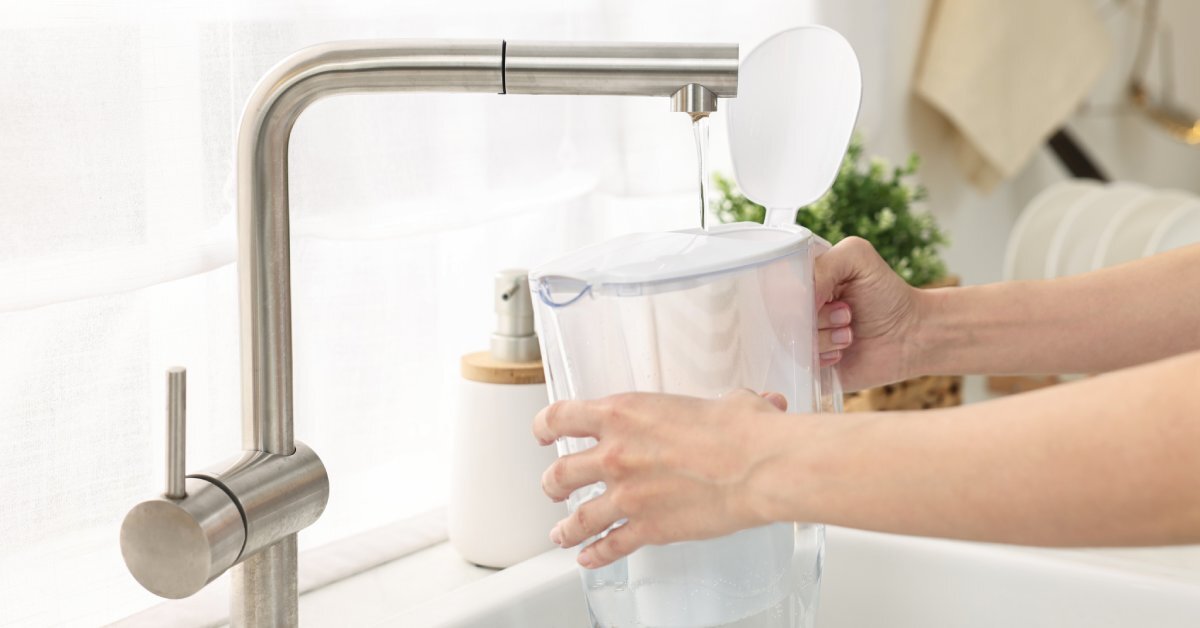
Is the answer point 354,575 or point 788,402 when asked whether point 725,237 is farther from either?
point 354,575

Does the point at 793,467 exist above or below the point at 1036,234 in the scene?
below

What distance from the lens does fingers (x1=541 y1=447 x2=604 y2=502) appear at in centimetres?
51

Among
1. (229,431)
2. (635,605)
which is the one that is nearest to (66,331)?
(229,431)

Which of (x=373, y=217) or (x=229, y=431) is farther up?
(x=373, y=217)

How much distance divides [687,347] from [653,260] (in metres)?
0.04

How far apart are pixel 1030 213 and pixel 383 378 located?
3.17 ft

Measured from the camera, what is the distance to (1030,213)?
4.97 ft

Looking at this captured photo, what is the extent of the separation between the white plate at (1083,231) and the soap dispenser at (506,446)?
33.0 inches

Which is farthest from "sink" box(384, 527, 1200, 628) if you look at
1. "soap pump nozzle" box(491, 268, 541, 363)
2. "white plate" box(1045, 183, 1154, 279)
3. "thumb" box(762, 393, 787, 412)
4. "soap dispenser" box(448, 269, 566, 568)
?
"white plate" box(1045, 183, 1154, 279)

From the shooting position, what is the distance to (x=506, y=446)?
31.1 inches

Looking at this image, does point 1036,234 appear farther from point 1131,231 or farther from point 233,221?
point 233,221

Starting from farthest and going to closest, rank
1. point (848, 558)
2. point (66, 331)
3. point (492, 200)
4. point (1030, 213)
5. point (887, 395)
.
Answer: point (1030, 213) → point (887, 395) → point (492, 200) → point (848, 558) → point (66, 331)

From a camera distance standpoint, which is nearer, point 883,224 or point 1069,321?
point 1069,321

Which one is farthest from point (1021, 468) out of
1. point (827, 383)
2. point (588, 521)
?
point (827, 383)
